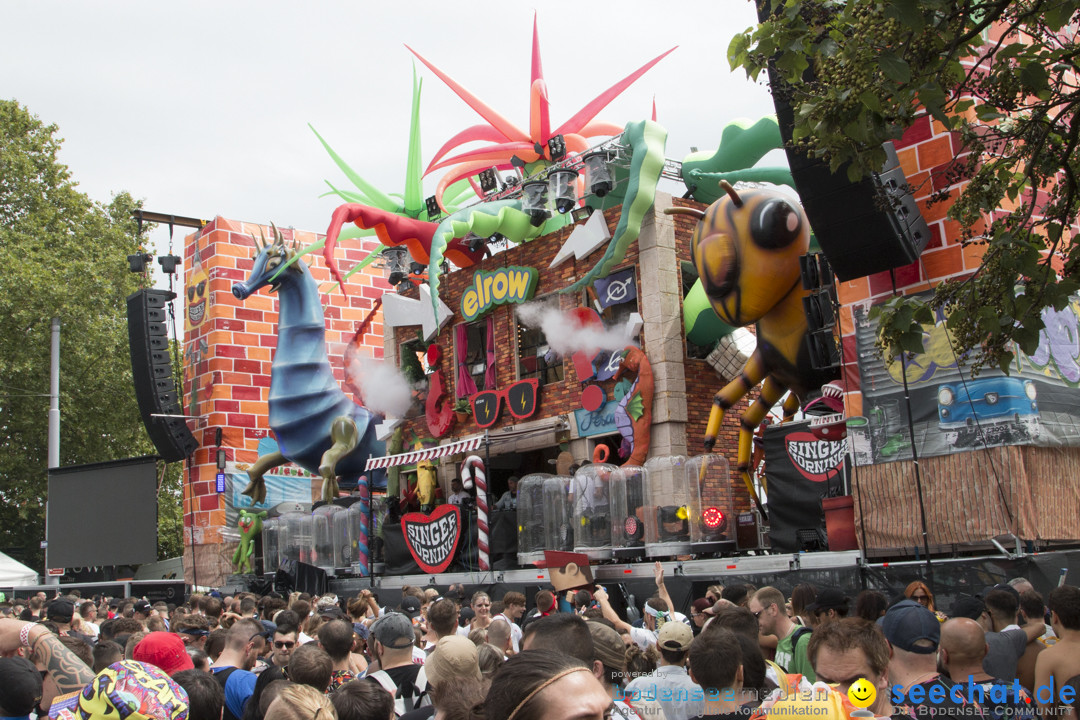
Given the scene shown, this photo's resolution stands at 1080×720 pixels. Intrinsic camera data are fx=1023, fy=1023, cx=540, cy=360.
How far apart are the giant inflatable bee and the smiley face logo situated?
34.5 feet

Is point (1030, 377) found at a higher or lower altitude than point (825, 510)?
higher

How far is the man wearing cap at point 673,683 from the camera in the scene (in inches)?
172

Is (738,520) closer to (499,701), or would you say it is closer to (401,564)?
(401,564)

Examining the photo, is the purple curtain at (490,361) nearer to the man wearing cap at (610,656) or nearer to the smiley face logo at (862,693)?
the man wearing cap at (610,656)

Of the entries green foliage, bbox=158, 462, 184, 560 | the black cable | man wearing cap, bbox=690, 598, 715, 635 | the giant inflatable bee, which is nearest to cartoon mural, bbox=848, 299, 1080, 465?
the black cable

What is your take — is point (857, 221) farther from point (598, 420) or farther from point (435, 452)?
point (435, 452)

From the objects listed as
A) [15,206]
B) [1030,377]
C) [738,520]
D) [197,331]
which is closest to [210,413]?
[197,331]

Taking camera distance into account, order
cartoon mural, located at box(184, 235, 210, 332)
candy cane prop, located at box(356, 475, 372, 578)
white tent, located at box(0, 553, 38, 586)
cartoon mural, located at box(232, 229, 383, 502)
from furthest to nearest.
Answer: cartoon mural, located at box(184, 235, 210, 332) < white tent, located at box(0, 553, 38, 586) < cartoon mural, located at box(232, 229, 383, 502) < candy cane prop, located at box(356, 475, 372, 578)

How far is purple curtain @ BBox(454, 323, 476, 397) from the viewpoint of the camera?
20844 millimetres

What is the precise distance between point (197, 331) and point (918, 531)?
2095 centimetres

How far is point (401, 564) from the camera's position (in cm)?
1878

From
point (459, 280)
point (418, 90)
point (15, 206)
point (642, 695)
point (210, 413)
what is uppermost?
point (15, 206)

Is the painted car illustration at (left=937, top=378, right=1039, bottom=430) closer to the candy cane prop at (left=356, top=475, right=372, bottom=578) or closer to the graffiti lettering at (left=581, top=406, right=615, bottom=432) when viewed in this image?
the graffiti lettering at (left=581, top=406, right=615, bottom=432)

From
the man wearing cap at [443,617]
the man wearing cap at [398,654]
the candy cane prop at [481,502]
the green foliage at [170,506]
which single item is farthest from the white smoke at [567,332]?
the green foliage at [170,506]
